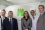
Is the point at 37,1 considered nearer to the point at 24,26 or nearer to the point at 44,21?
the point at 24,26

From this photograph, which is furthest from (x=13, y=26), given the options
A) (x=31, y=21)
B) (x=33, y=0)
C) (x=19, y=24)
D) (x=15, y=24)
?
(x=33, y=0)

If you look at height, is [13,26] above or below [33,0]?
below

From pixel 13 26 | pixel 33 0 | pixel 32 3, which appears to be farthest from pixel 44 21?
pixel 32 3

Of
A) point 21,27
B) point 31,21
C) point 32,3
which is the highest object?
point 32,3

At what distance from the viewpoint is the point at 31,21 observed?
3.26 m

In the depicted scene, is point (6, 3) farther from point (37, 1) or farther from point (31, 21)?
point (31, 21)

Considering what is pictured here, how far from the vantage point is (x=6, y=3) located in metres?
4.53

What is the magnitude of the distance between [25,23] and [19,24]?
36cm

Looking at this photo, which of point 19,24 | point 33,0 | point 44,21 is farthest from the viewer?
point 33,0

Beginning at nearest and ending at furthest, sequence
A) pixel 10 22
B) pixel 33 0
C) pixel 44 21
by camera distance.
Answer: pixel 44 21, pixel 10 22, pixel 33 0

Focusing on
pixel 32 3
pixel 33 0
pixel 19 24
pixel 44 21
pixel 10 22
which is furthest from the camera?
pixel 32 3

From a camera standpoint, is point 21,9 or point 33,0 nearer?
point 21,9

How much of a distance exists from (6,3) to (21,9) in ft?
4.01

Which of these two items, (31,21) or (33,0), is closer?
(31,21)
